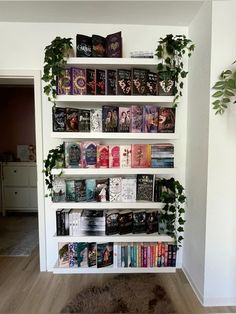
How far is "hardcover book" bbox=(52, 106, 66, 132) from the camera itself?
6.77 feet

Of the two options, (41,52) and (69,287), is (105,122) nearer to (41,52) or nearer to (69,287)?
(41,52)

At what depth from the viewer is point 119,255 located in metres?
2.28

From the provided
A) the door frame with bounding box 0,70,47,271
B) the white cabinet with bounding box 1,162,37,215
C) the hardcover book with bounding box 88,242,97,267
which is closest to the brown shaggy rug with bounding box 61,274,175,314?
the hardcover book with bounding box 88,242,97,267

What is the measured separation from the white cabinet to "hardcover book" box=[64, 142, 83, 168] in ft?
7.05

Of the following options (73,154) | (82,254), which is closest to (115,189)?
(73,154)

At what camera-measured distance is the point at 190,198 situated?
2.17 meters

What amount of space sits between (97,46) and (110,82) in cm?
31

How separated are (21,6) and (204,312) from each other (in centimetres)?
273

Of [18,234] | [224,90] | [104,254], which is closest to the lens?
[224,90]

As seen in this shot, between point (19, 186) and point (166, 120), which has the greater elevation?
point (166, 120)

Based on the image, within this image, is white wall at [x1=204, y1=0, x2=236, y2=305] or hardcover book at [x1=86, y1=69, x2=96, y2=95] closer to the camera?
white wall at [x1=204, y1=0, x2=236, y2=305]

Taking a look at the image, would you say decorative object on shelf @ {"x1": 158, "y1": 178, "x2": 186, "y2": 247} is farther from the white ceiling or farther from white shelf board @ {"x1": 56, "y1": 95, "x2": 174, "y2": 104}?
the white ceiling

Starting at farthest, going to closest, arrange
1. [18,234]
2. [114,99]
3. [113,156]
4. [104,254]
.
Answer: [18,234], [104,254], [113,156], [114,99]

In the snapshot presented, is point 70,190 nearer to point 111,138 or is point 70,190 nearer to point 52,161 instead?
point 52,161
